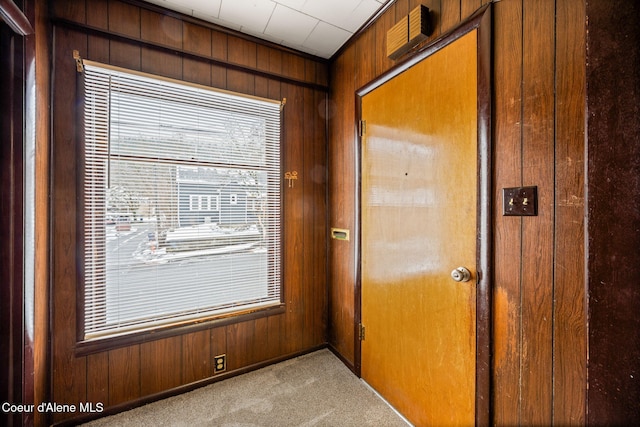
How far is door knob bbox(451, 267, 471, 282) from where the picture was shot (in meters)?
1.31

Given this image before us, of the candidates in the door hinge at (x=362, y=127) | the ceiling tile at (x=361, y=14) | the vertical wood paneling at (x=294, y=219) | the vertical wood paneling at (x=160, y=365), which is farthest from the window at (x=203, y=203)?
the ceiling tile at (x=361, y=14)

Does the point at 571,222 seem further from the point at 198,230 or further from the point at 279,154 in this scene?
the point at 198,230

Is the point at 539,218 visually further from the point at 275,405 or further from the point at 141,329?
the point at 141,329

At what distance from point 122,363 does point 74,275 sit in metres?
0.63

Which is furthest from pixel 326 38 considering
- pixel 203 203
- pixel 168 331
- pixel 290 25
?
pixel 168 331

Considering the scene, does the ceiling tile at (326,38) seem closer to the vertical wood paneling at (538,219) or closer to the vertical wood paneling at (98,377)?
the vertical wood paneling at (538,219)

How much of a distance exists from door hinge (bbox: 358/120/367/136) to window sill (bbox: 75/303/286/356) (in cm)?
152

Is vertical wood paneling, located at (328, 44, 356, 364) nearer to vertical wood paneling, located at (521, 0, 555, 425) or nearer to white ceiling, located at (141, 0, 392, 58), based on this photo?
white ceiling, located at (141, 0, 392, 58)

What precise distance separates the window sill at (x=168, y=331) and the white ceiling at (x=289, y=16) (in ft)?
6.98

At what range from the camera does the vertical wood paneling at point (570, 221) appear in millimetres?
960

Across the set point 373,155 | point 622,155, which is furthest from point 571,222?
point 373,155

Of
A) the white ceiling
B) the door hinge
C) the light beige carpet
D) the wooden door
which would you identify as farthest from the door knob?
the white ceiling

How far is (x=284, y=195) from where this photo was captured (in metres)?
2.29

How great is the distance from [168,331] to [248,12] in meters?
2.23
